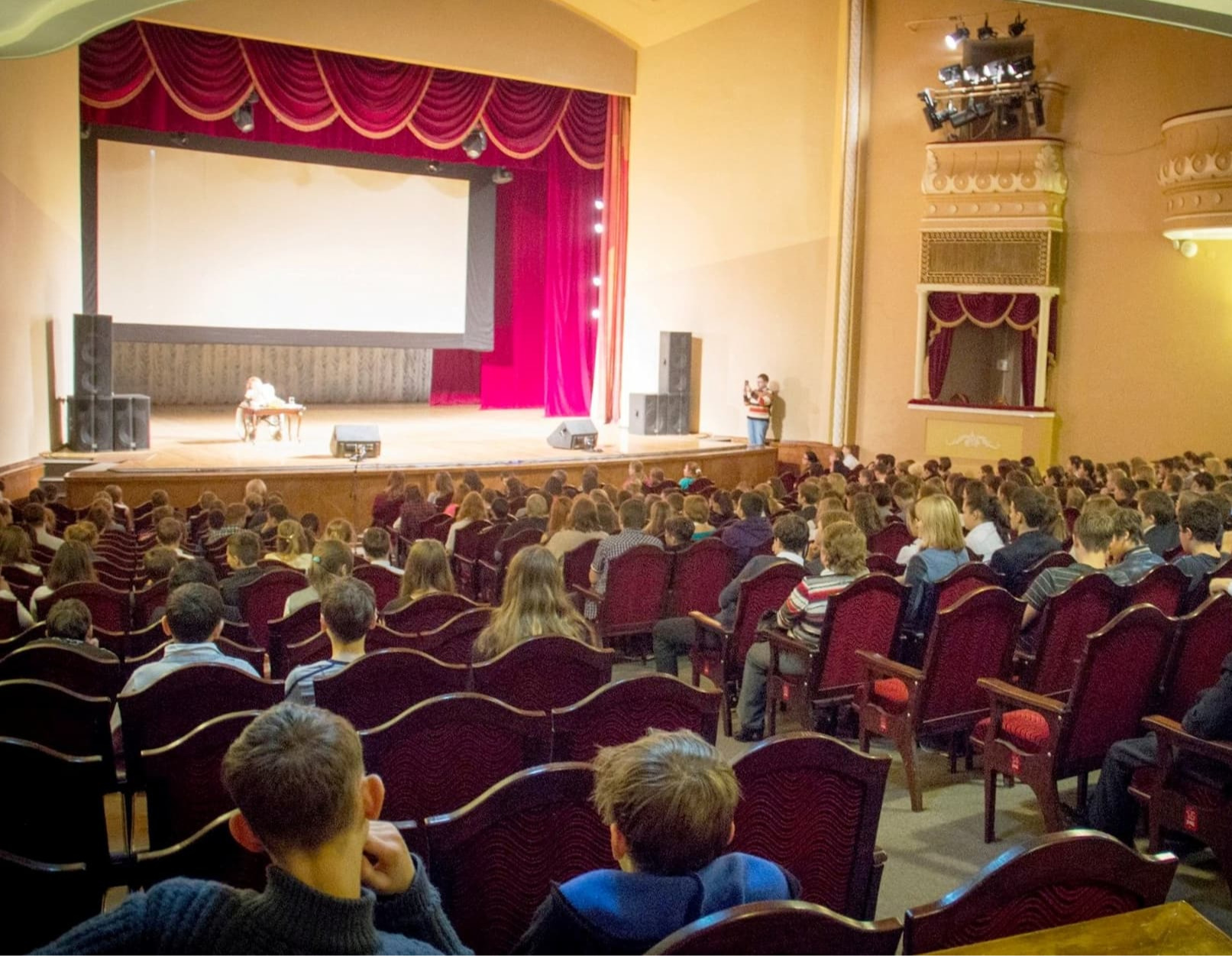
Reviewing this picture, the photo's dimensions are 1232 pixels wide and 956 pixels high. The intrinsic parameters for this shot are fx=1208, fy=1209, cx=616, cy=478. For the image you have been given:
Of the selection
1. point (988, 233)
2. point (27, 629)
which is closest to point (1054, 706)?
point (27, 629)

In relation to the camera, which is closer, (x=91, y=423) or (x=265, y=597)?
(x=265, y=597)

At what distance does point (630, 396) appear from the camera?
16.0m

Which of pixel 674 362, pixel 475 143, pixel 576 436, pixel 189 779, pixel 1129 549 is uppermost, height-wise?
pixel 475 143

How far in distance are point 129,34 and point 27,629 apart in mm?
11100

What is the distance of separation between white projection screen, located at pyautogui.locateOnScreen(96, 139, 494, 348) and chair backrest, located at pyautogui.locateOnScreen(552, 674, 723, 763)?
13803mm

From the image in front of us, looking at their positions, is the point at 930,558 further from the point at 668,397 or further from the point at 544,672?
the point at 668,397

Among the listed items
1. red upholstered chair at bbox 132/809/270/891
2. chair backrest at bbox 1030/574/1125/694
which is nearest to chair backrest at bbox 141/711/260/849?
red upholstered chair at bbox 132/809/270/891

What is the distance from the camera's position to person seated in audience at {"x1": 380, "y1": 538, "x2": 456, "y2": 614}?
16.1 ft

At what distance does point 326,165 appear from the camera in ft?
54.7

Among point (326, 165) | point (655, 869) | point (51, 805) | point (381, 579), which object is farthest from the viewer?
point (326, 165)

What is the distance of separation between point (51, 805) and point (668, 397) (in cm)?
1353

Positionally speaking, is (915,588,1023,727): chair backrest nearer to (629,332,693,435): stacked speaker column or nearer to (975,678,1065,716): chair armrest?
(975,678,1065,716): chair armrest

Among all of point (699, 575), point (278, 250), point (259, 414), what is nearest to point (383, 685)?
point (699, 575)

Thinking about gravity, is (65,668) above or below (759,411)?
below
